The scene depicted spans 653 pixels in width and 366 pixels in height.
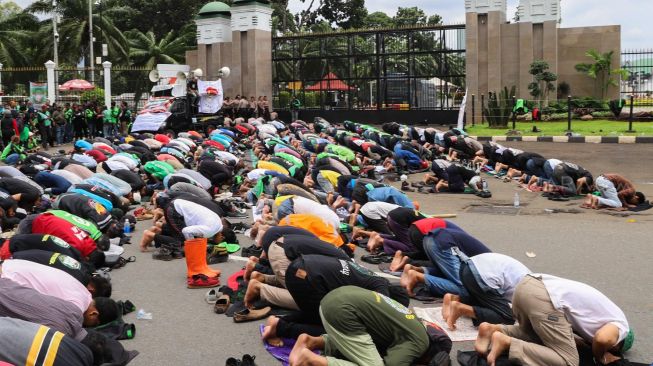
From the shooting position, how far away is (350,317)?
4934mm

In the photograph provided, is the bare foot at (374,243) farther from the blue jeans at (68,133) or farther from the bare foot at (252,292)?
the blue jeans at (68,133)

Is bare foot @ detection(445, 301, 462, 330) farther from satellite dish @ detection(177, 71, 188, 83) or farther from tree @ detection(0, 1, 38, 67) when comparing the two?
tree @ detection(0, 1, 38, 67)

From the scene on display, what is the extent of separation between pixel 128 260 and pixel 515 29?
21.8 meters

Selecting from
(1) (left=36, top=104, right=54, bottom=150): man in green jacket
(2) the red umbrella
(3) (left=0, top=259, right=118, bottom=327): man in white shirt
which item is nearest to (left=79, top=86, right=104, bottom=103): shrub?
(2) the red umbrella

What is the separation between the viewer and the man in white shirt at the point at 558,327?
5.06 metres

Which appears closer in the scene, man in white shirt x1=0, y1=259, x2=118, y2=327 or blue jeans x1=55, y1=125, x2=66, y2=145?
man in white shirt x1=0, y1=259, x2=118, y2=327

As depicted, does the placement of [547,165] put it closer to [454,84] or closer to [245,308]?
[245,308]

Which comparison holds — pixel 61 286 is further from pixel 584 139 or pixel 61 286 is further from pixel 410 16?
pixel 410 16

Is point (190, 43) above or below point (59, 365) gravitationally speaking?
above

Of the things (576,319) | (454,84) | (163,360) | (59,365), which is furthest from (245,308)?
(454,84)

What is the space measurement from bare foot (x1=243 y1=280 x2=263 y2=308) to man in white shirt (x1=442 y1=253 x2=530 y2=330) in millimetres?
1674

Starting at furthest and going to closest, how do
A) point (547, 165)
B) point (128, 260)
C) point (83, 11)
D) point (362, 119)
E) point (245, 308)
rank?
1. point (83, 11)
2. point (362, 119)
3. point (547, 165)
4. point (128, 260)
5. point (245, 308)

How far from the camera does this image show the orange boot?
25.5 feet

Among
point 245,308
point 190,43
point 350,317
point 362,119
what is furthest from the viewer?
point 190,43
